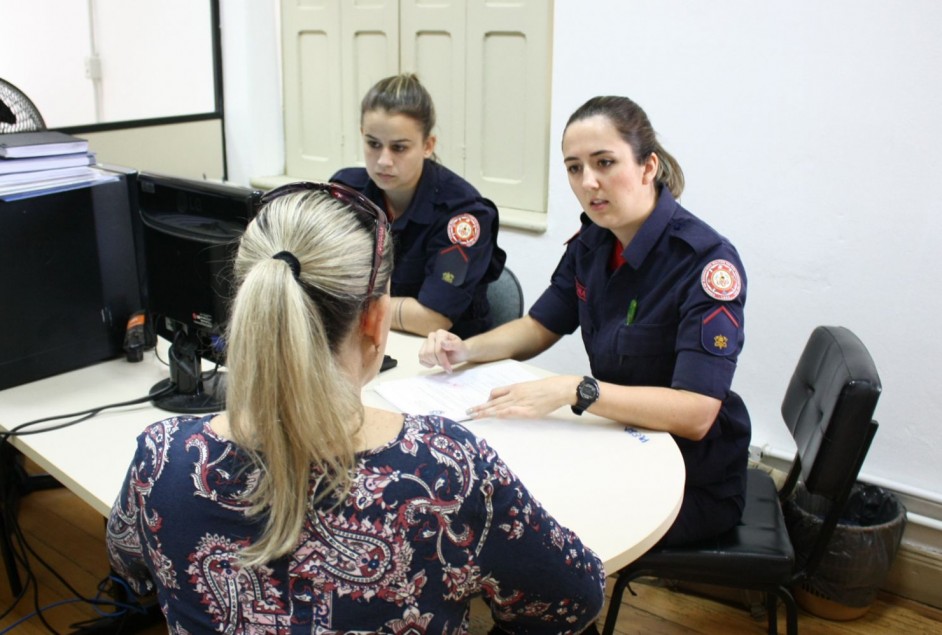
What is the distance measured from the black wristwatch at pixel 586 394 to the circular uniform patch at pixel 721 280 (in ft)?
Result: 0.87

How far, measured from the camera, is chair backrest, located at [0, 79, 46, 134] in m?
2.29

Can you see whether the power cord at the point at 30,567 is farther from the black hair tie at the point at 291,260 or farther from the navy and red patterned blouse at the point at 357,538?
the black hair tie at the point at 291,260

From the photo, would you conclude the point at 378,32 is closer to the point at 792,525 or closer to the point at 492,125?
the point at 492,125

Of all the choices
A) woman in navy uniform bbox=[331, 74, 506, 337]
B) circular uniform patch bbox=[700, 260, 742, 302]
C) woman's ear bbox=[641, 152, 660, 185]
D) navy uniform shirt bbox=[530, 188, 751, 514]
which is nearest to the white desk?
navy uniform shirt bbox=[530, 188, 751, 514]

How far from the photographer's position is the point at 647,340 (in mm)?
1691

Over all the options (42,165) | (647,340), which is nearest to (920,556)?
(647,340)

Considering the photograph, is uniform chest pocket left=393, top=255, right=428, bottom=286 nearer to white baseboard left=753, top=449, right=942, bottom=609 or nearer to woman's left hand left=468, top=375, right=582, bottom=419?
woman's left hand left=468, top=375, right=582, bottom=419

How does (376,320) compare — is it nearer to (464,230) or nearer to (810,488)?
(810,488)

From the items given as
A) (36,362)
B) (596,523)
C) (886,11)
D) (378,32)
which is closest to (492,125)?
(378,32)

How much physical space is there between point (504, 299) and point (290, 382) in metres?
1.44

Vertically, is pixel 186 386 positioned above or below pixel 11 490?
above

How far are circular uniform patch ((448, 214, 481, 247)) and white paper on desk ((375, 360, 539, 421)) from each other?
43 centimetres

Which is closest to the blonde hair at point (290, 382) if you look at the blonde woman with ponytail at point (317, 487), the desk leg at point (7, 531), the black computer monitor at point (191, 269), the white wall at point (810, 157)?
the blonde woman with ponytail at point (317, 487)

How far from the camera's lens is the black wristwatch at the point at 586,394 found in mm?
1565
